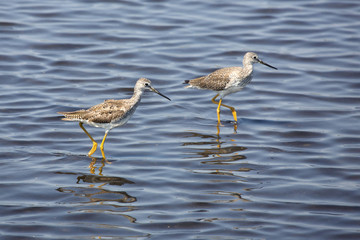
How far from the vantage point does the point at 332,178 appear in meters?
11.5

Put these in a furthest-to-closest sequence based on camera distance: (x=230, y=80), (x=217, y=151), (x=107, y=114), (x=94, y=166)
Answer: (x=230, y=80), (x=217, y=151), (x=107, y=114), (x=94, y=166)

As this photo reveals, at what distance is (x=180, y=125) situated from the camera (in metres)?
14.3

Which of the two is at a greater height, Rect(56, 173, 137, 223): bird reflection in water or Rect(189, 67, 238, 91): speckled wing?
Rect(189, 67, 238, 91): speckled wing

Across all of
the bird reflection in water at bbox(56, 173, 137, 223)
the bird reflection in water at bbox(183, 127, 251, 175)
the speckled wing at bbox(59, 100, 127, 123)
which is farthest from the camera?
the speckled wing at bbox(59, 100, 127, 123)

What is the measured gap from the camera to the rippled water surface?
9.98 metres

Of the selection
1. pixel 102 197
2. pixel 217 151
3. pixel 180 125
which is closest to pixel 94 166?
pixel 102 197

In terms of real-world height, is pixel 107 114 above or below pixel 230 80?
below

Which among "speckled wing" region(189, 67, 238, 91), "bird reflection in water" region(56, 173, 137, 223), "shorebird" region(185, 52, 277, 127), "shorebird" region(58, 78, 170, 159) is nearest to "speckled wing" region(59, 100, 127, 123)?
"shorebird" region(58, 78, 170, 159)

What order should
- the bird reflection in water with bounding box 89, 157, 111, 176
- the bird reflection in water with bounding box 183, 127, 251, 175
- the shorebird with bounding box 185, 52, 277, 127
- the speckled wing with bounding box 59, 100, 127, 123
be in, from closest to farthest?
the bird reflection in water with bounding box 89, 157, 111, 176 → the bird reflection in water with bounding box 183, 127, 251, 175 → the speckled wing with bounding box 59, 100, 127, 123 → the shorebird with bounding box 185, 52, 277, 127

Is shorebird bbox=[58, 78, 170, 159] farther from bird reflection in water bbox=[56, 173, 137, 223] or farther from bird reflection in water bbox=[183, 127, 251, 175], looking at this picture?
bird reflection in water bbox=[183, 127, 251, 175]

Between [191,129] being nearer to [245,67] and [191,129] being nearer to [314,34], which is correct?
[245,67]

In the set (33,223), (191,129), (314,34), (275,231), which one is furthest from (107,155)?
(314,34)

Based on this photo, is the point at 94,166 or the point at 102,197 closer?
the point at 102,197

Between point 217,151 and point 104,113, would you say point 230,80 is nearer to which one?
point 217,151
